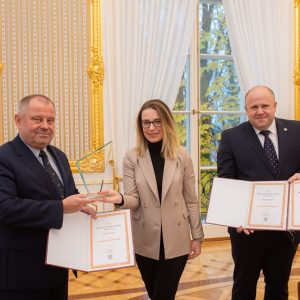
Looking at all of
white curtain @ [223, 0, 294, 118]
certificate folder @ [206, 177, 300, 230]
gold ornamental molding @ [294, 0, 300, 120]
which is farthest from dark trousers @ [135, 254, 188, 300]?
gold ornamental molding @ [294, 0, 300, 120]

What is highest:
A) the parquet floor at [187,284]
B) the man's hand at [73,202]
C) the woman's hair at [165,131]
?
the woman's hair at [165,131]

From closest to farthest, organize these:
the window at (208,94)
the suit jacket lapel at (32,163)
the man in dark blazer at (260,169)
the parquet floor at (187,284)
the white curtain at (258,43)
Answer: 1. the suit jacket lapel at (32,163)
2. the man in dark blazer at (260,169)
3. the parquet floor at (187,284)
4. the white curtain at (258,43)
5. the window at (208,94)

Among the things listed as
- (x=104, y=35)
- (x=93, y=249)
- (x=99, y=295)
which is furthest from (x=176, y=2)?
(x=93, y=249)

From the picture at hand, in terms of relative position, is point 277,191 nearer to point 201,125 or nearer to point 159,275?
point 159,275

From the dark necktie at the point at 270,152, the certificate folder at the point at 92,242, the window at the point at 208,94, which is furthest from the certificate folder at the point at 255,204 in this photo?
the window at the point at 208,94

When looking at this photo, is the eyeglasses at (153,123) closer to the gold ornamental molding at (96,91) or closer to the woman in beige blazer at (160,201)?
the woman in beige blazer at (160,201)

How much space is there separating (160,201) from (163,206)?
0.11 feet

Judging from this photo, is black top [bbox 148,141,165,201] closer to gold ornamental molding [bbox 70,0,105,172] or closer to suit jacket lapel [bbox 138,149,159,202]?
suit jacket lapel [bbox 138,149,159,202]

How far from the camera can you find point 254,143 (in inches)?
94.3

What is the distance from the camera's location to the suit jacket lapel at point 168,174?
215cm

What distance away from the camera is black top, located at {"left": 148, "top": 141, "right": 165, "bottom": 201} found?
7.18 ft

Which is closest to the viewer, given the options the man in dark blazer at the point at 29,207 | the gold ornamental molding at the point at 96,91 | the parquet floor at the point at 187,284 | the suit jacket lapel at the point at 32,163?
the man in dark blazer at the point at 29,207

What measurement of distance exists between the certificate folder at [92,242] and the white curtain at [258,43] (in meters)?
3.53

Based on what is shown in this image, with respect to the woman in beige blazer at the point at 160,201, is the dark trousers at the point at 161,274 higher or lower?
lower
